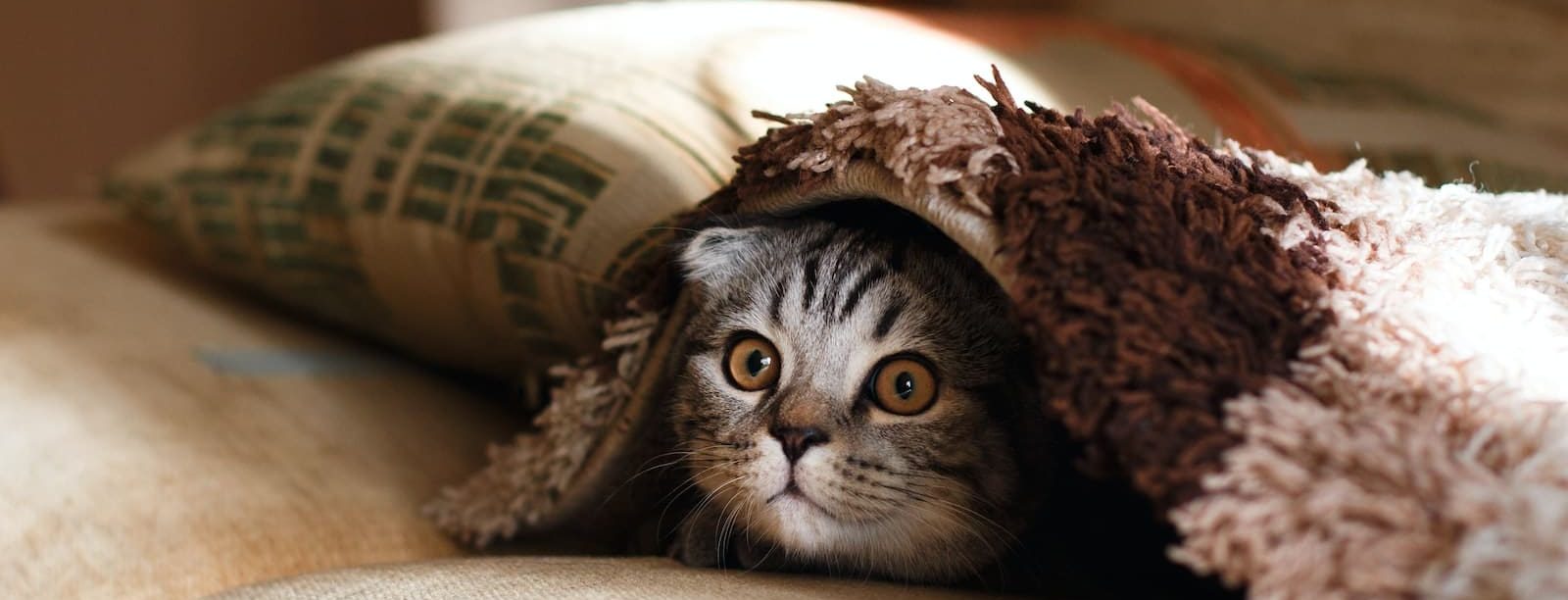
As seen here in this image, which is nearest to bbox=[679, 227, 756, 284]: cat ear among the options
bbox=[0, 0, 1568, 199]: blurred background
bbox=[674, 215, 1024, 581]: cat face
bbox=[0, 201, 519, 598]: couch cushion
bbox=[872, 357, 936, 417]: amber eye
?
bbox=[674, 215, 1024, 581]: cat face

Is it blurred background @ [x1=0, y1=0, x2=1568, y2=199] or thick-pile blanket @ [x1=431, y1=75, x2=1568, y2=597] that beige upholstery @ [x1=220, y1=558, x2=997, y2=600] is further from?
blurred background @ [x1=0, y1=0, x2=1568, y2=199]

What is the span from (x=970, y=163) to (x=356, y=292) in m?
0.77

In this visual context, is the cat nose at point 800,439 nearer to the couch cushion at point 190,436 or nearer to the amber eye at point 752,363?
the amber eye at point 752,363

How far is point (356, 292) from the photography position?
1171mm

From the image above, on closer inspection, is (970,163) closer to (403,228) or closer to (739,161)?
(739,161)

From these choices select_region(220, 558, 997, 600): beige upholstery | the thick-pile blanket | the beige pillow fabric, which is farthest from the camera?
the beige pillow fabric

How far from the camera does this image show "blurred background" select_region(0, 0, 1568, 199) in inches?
58.4

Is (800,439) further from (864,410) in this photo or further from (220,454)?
(220,454)

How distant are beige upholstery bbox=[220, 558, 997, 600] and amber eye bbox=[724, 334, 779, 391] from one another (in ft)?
0.41

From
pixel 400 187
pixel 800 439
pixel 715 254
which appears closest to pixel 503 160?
pixel 400 187

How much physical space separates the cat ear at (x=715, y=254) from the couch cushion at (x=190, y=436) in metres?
0.31

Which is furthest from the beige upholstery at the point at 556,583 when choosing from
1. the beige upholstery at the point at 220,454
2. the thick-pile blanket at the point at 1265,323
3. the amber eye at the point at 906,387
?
the thick-pile blanket at the point at 1265,323

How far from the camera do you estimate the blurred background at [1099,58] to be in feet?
4.87

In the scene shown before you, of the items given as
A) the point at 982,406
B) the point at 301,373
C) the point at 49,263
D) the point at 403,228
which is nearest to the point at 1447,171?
the point at 982,406
